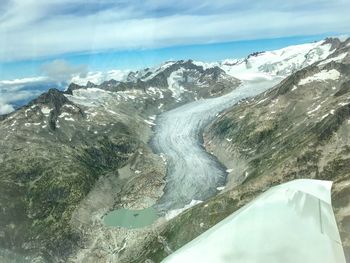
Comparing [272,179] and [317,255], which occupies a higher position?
[317,255]

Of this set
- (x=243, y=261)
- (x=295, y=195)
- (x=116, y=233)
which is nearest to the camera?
(x=243, y=261)

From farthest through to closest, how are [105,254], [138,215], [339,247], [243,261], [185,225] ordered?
[138,215], [105,254], [185,225], [339,247], [243,261]

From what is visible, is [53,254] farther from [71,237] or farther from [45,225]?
[45,225]

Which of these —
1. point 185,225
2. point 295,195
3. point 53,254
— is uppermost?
point 295,195

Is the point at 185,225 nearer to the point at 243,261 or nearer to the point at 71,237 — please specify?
the point at 71,237

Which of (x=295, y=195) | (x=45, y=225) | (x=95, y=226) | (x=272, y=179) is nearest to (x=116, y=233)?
(x=95, y=226)

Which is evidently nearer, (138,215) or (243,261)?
(243,261)

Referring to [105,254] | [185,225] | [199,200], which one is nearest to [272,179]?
[185,225]
